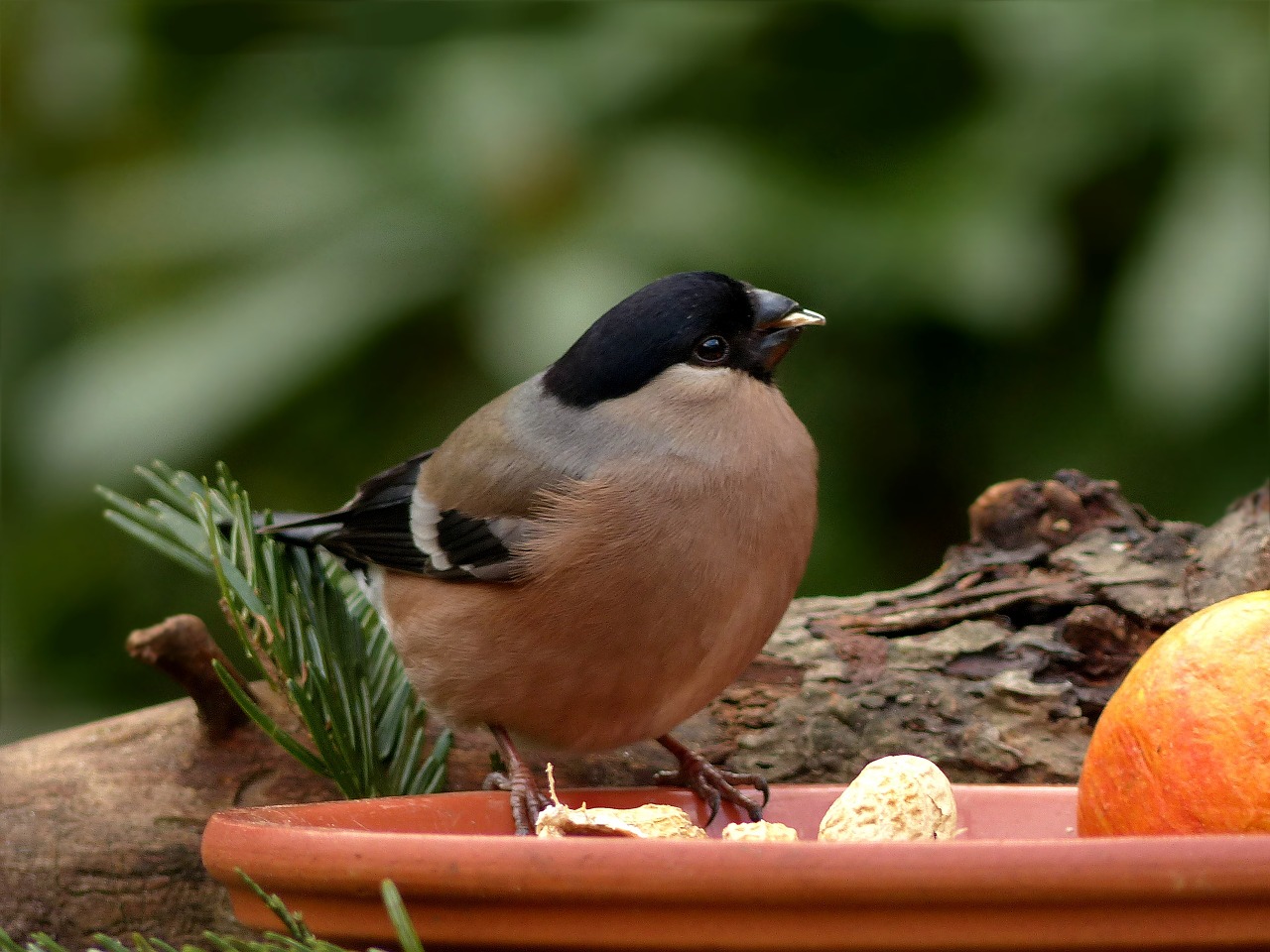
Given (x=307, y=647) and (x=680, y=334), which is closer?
(x=307, y=647)

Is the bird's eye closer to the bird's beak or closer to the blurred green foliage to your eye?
the bird's beak

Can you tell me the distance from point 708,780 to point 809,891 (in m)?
1.17

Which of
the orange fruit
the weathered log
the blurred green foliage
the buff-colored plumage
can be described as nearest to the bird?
the buff-colored plumage

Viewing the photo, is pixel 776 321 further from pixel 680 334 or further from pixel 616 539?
pixel 616 539

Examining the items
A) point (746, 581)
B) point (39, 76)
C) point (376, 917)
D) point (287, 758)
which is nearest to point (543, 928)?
point (376, 917)

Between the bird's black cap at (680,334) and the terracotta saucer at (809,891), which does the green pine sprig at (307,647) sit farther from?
the terracotta saucer at (809,891)

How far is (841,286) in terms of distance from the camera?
3.80 meters

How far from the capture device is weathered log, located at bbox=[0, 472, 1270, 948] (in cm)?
231

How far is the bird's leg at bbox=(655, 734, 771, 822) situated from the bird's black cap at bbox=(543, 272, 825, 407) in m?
0.63

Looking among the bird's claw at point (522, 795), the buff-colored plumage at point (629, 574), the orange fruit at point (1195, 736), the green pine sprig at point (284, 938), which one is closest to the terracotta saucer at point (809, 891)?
the green pine sprig at point (284, 938)

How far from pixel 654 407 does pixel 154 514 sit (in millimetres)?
858

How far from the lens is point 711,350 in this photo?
8.57ft

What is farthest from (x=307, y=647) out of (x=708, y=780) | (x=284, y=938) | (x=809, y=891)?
(x=809, y=891)

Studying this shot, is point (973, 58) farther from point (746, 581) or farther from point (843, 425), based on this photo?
point (746, 581)
